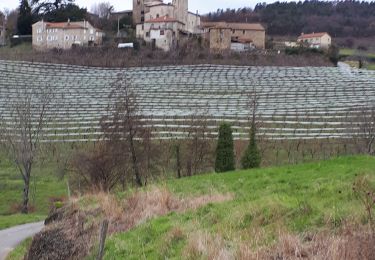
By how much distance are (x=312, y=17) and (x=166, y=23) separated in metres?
66.4

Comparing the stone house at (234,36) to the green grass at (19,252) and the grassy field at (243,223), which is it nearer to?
the green grass at (19,252)

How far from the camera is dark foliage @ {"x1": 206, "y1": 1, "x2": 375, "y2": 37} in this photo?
460ft

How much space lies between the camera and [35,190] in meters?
33.5

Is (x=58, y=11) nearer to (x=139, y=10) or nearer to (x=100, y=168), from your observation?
(x=139, y=10)

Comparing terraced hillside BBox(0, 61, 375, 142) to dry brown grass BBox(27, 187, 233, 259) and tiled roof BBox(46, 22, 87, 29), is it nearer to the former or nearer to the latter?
tiled roof BBox(46, 22, 87, 29)

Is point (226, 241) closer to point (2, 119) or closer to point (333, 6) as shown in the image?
point (2, 119)

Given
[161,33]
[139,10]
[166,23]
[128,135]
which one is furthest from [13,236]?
[139,10]

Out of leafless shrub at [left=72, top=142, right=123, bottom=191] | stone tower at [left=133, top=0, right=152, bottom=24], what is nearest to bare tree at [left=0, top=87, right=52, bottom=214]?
leafless shrub at [left=72, top=142, right=123, bottom=191]

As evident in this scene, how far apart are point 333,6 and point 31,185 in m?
151

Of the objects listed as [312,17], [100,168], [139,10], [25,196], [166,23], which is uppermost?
[312,17]

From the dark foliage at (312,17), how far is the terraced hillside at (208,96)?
6422 cm

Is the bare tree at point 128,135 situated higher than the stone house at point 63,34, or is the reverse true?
the stone house at point 63,34

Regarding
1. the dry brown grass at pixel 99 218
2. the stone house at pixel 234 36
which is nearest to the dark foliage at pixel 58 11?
the stone house at pixel 234 36

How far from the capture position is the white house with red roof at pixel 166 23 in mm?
95250
